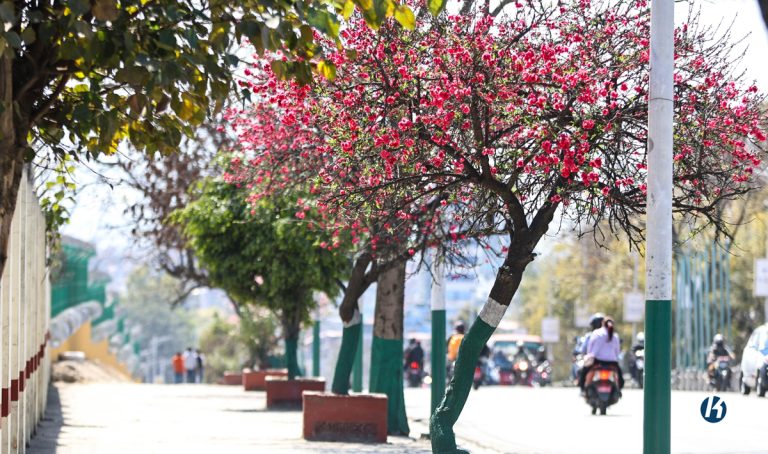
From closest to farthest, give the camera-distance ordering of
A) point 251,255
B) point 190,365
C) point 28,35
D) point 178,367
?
point 28,35 → point 251,255 → point 190,365 → point 178,367

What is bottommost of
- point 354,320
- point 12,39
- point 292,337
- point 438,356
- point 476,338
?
point 438,356

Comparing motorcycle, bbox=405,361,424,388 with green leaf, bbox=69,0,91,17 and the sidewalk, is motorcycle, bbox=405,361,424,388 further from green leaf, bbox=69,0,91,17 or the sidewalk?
green leaf, bbox=69,0,91,17

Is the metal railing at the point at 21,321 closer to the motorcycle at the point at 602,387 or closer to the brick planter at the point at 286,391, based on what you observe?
the brick planter at the point at 286,391

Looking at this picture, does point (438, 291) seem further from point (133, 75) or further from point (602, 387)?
point (133, 75)

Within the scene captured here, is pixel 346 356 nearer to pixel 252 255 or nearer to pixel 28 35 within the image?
pixel 252 255

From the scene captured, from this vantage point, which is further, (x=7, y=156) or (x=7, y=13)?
(x=7, y=156)

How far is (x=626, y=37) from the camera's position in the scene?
1296 cm

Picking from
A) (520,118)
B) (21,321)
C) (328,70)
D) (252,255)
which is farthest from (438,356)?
(328,70)

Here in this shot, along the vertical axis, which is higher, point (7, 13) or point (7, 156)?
point (7, 13)

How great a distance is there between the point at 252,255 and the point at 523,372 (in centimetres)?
2363

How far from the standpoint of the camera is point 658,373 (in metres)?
11.5

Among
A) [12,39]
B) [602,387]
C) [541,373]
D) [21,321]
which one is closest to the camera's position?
[12,39]

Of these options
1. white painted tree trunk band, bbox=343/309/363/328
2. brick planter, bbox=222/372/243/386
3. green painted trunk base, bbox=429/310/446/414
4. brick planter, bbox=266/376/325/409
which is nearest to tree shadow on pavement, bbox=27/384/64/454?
brick planter, bbox=266/376/325/409

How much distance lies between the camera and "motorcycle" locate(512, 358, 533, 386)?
49.9 metres
